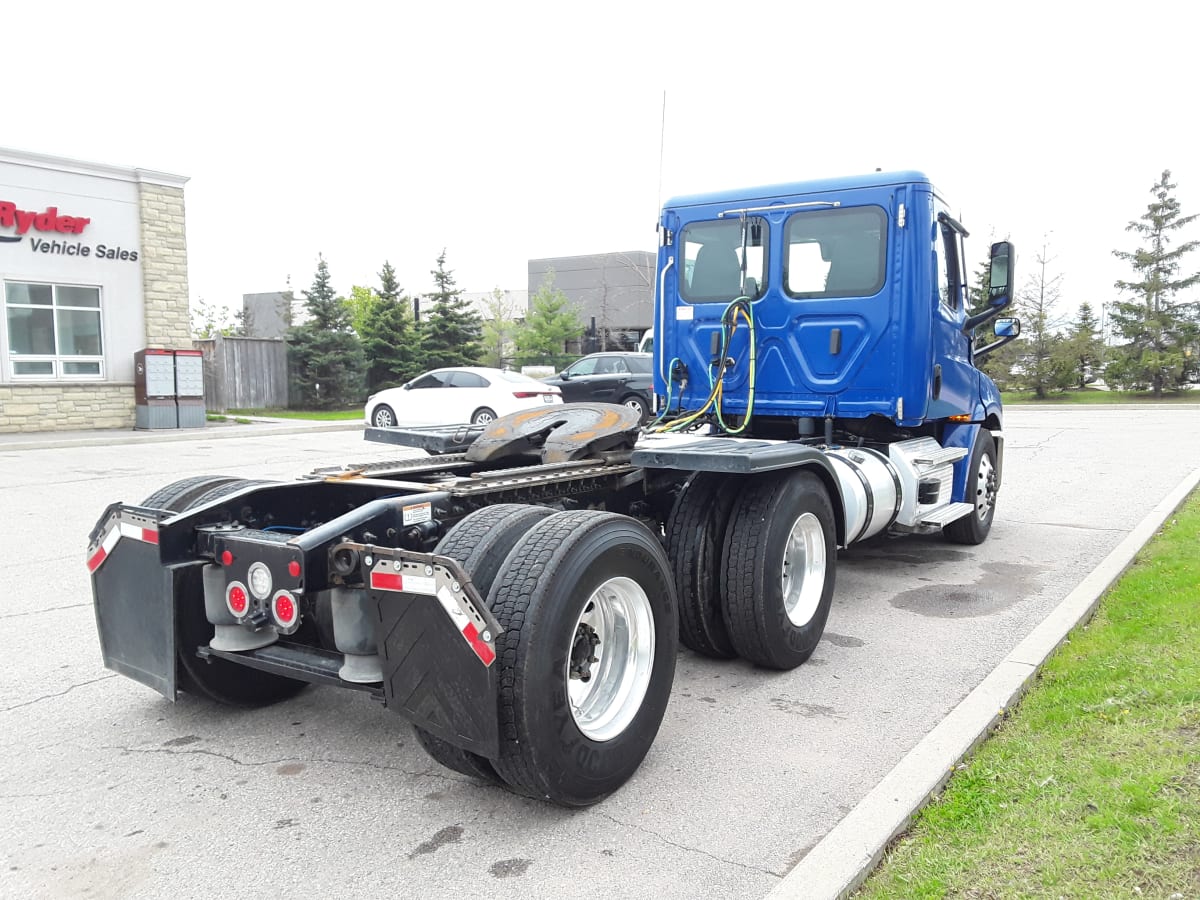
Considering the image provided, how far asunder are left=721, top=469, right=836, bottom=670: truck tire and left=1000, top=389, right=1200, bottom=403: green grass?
3143 cm

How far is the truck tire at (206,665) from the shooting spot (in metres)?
3.73

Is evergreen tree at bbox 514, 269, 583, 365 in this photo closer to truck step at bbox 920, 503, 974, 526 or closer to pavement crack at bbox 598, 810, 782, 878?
truck step at bbox 920, 503, 974, 526

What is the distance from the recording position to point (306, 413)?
28.4 m

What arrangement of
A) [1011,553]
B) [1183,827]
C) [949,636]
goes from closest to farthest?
[1183,827]
[949,636]
[1011,553]

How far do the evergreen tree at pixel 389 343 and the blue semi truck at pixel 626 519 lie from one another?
85.7 feet

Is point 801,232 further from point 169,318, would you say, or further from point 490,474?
point 169,318

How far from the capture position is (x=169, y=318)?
22047 millimetres

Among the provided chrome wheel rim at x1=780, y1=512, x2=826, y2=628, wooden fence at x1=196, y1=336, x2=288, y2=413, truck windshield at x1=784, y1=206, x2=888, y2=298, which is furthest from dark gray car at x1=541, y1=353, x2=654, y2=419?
chrome wheel rim at x1=780, y1=512, x2=826, y2=628

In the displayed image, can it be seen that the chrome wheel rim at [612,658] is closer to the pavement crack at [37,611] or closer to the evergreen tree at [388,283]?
the pavement crack at [37,611]

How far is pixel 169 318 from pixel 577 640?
21463 mm

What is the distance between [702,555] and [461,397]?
1554cm

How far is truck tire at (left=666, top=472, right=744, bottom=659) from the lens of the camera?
187 inches

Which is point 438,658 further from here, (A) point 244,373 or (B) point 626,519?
(A) point 244,373

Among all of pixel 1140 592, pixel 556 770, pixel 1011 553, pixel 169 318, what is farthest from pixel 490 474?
pixel 169 318
